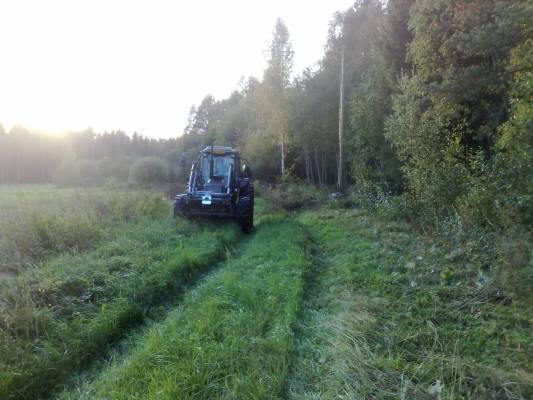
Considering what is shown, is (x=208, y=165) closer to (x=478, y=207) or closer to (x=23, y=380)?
(x=478, y=207)

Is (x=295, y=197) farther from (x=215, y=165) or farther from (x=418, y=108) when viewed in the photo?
(x=418, y=108)

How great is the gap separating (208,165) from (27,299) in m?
8.25

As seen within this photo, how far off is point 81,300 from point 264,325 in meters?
2.53

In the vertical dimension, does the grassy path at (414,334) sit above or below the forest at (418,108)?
below

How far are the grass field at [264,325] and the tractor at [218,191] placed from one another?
3236 millimetres

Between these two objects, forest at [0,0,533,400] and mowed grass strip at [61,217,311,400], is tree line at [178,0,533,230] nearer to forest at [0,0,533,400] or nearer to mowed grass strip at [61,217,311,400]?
forest at [0,0,533,400]

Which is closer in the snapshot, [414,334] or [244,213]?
[414,334]

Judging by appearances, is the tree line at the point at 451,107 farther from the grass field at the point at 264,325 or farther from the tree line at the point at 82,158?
the tree line at the point at 82,158

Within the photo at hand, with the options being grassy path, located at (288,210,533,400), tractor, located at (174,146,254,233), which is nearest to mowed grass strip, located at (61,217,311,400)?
grassy path, located at (288,210,533,400)

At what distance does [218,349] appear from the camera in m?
3.59

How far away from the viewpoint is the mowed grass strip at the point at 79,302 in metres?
3.52

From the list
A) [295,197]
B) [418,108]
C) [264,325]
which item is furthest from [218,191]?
[295,197]

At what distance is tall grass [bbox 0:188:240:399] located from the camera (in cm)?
353

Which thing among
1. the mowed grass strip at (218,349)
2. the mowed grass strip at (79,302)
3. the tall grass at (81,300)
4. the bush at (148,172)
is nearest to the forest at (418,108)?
the mowed grass strip at (218,349)
